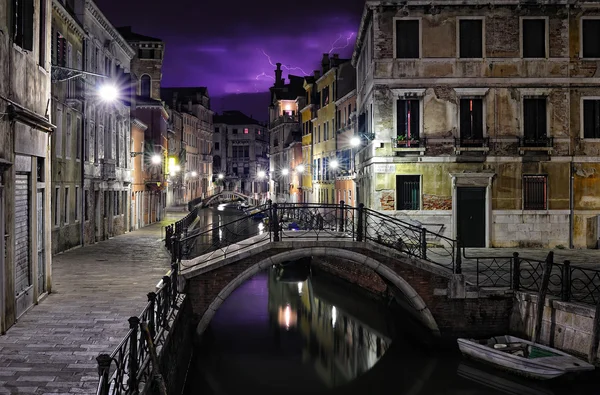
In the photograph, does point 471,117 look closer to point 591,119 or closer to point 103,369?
point 591,119

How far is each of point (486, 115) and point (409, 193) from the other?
3.85m

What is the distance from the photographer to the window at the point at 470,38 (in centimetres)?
2255

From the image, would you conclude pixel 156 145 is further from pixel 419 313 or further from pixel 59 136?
pixel 419 313

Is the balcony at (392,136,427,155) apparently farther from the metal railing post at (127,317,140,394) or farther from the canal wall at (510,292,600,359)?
the metal railing post at (127,317,140,394)

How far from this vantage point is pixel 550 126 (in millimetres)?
22703

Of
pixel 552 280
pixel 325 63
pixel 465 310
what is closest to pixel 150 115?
pixel 325 63

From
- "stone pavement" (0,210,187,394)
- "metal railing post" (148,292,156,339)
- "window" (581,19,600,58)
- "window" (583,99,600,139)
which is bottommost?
"stone pavement" (0,210,187,394)

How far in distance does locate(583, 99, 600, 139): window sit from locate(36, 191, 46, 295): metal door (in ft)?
60.4

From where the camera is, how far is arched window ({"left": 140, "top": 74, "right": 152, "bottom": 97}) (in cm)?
4597

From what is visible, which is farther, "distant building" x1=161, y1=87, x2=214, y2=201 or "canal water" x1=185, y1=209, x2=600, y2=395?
"distant building" x1=161, y1=87, x2=214, y2=201

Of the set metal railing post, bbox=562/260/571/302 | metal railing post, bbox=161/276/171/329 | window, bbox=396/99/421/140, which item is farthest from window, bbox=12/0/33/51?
window, bbox=396/99/421/140

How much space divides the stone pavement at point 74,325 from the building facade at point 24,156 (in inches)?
19.7

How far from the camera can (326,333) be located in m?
19.2

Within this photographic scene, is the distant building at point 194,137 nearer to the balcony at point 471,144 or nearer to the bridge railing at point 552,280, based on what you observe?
the balcony at point 471,144
